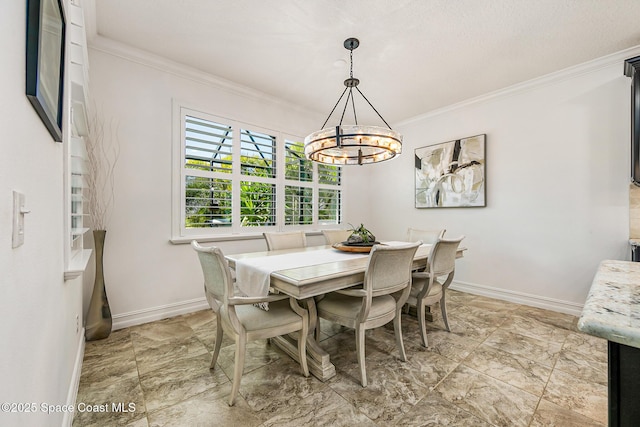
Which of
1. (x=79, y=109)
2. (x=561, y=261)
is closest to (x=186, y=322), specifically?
(x=79, y=109)

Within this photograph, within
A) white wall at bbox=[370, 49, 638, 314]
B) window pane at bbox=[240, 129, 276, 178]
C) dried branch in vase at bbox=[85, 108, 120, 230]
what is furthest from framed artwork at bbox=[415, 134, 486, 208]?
dried branch in vase at bbox=[85, 108, 120, 230]

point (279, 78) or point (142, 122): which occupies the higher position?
point (279, 78)

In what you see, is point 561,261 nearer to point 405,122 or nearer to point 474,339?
point 474,339

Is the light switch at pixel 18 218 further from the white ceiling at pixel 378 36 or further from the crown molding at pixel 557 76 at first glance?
the crown molding at pixel 557 76

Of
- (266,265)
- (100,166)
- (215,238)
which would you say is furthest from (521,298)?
(100,166)

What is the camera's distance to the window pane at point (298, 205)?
3.98 meters

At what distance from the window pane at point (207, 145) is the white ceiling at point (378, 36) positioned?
621mm

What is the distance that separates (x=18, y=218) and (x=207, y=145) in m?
2.74

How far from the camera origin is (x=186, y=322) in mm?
2809

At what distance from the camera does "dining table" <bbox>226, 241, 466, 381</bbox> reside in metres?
1.65

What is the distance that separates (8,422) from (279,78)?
Result: 11.2 ft

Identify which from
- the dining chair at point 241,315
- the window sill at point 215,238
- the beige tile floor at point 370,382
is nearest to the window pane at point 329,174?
the window sill at point 215,238

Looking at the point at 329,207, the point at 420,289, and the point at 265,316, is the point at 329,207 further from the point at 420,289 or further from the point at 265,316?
the point at 265,316

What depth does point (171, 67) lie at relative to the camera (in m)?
2.97
